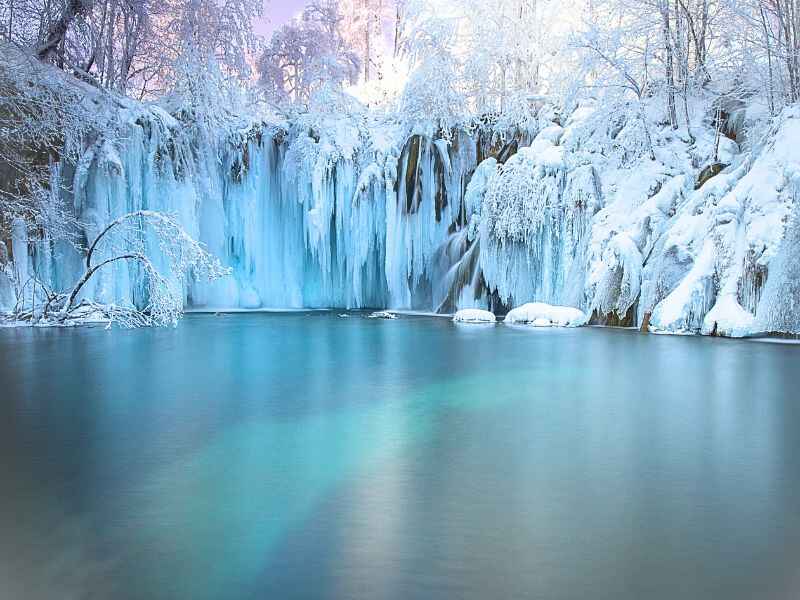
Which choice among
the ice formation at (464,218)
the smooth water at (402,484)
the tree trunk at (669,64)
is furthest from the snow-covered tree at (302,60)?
the smooth water at (402,484)

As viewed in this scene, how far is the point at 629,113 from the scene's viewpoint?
47.0 ft

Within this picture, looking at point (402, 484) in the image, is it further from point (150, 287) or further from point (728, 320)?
point (150, 287)

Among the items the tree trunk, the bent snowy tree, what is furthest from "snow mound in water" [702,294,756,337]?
the bent snowy tree

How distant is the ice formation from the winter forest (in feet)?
0.16

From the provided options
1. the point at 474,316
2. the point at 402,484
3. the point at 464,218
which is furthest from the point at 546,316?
the point at 402,484

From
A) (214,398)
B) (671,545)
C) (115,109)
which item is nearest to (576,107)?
(115,109)

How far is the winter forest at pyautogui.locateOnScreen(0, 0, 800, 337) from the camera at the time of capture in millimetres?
11133

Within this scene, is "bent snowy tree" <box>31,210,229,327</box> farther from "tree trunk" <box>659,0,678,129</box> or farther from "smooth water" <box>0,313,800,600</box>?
"tree trunk" <box>659,0,678,129</box>

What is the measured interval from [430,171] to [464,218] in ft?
5.31

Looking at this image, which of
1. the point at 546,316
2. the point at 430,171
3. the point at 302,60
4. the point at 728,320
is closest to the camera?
the point at 728,320

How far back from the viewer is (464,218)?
17875 mm

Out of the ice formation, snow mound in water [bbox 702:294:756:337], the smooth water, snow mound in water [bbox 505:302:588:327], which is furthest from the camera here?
snow mound in water [bbox 505:302:588:327]

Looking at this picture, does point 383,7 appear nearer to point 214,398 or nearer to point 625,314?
point 625,314

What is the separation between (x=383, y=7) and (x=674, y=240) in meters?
28.6
